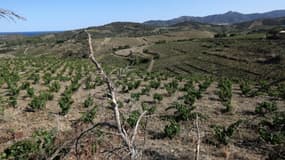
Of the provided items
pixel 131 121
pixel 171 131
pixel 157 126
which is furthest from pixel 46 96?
pixel 171 131

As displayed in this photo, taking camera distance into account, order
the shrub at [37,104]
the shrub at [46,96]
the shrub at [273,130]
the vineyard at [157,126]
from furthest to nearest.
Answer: the shrub at [46,96] → the shrub at [37,104] → the shrub at [273,130] → the vineyard at [157,126]

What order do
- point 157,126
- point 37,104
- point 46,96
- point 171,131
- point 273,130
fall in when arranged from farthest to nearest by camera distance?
point 46,96, point 37,104, point 157,126, point 273,130, point 171,131

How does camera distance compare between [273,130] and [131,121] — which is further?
[273,130]

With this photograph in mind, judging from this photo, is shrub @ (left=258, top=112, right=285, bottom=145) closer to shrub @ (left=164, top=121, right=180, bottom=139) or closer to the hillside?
the hillside

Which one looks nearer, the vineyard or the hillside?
the hillside

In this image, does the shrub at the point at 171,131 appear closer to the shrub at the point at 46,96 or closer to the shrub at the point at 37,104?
the shrub at the point at 37,104

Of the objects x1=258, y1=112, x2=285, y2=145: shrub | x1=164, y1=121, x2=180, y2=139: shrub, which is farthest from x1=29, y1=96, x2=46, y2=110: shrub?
x1=258, y1=112, x2=285, y2=145: shrub

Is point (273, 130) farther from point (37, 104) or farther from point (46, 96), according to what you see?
point (46, 96)

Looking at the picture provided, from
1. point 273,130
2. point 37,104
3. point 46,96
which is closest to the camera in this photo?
point 273,130

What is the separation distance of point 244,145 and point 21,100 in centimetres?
1143

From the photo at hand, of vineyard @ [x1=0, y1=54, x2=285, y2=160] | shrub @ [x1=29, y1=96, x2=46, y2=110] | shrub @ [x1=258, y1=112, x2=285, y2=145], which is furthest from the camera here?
shrub @ [x1=29, y1=96, x2=46, y2=110]

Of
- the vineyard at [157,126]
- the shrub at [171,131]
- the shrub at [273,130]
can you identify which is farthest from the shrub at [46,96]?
the shrub at [273,130]

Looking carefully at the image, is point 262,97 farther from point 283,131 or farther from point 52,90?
point 52,90

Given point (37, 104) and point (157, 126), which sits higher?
point (37, 104)
